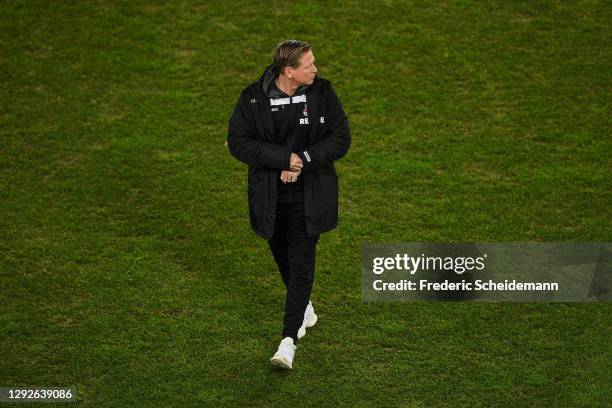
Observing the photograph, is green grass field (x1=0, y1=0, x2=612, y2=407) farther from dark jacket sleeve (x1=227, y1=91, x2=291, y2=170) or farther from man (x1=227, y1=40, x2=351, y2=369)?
dark jacket sleeve (x1=227, y1=91, x2=291, y2=170)

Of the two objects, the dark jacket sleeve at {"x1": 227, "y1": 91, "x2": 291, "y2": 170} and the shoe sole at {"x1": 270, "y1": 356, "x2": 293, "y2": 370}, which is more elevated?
the dark jacket sleeve at {"x1": 227, "y1": 91, "x2": 291, "y2": 170}

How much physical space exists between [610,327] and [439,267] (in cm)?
148

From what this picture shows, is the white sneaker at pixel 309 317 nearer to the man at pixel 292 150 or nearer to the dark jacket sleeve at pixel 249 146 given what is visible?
the man at pixel 292 150

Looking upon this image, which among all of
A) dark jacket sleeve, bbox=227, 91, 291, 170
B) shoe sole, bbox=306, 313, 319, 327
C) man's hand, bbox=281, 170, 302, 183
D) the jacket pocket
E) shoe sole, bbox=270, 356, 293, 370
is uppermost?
dark jacket sleeve, bbox=227, 91, 291, 170

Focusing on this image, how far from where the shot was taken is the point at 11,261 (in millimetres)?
7758

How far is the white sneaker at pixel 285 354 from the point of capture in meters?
6.56

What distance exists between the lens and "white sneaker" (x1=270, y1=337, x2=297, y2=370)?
21.5 ft

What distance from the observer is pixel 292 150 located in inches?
251

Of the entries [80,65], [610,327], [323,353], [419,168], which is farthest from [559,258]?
[80,65]

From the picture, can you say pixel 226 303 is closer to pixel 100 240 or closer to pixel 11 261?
pixel 100 240

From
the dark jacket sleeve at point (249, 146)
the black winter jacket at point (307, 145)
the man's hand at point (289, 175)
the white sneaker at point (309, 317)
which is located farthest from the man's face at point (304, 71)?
the white sneaker at point (309, 317)

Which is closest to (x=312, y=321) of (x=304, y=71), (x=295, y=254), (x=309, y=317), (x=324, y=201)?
(x=309, y=317)

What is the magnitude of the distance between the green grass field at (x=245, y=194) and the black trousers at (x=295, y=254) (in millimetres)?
339

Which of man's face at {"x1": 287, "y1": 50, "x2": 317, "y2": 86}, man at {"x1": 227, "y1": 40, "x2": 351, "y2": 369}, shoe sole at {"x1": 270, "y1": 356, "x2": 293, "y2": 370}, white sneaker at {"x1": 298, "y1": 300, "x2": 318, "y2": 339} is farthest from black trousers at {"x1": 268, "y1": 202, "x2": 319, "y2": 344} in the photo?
man's face at {"x1": 287, "y1": 50, "x2": 317, "y2": 86}
